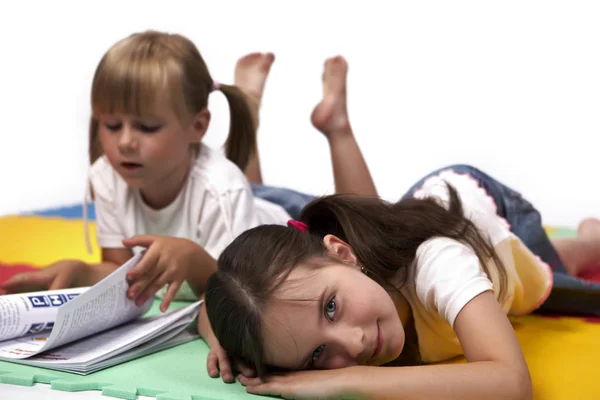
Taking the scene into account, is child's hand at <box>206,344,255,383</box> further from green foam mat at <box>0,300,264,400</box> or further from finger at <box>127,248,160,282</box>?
finger at <box>127,248,160,282</box>

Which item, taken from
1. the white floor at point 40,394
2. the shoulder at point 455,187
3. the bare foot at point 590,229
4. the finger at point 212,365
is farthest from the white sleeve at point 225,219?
the bare foot at point 590,229

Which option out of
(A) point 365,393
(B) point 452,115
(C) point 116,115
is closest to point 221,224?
(C) point 116,115

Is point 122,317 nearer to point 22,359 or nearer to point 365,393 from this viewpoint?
point 22,359

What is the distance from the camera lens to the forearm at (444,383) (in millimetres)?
1025

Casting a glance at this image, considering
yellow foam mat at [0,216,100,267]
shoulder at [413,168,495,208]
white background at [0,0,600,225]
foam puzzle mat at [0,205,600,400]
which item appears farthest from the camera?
white background at [0,0,600,225]

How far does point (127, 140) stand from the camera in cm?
158

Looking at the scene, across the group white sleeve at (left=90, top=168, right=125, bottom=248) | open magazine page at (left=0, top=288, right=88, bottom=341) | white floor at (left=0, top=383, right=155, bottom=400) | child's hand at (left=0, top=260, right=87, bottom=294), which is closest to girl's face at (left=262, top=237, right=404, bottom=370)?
white floor at (left=0, top=383, right=155, bottom=400)

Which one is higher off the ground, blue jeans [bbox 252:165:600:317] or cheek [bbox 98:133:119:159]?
cheek [bbox 98:133:119:159]

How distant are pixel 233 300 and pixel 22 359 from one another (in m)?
0.35

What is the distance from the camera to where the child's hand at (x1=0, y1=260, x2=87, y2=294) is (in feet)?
4.73

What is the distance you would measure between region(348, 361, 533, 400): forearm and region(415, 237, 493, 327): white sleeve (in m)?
0.11

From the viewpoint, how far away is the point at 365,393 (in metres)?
1.04

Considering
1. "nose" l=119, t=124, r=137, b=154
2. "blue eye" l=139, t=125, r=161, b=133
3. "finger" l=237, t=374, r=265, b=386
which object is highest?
"blue eye" l=139, t=125, r=161, b=133

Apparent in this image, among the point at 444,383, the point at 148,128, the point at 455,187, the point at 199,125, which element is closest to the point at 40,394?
the point at 444,383
